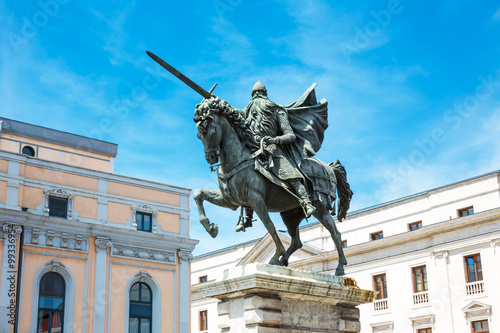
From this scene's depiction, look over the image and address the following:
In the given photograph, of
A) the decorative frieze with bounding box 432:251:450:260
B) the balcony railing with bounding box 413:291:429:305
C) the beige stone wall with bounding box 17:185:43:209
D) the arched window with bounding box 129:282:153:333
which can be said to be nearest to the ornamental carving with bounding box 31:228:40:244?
the beige stone wall with bounding box 17:185:43:209

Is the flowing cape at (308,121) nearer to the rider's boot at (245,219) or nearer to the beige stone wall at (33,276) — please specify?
the rider's boot at (245,219)

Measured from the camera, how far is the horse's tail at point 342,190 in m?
10.2

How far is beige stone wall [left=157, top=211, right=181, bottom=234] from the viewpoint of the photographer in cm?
3619

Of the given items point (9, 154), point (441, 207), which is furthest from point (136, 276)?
point (441, 207)

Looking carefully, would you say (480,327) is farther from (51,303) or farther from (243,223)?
(243,223)

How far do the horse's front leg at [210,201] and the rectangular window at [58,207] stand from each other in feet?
83.2

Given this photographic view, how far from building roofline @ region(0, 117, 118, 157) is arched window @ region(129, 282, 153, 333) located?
1043cm

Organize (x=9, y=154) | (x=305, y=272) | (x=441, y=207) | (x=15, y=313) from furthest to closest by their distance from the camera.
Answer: (x=441, y=207)
(x=9, y=154)
(x=15, y=313)
(x=305, y=272)

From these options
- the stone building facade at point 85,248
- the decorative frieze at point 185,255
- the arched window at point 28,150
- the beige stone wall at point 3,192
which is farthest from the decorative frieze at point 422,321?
the arched window at point 28,150

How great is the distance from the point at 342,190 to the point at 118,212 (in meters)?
26.0

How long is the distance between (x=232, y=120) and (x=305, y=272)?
236 centimetres

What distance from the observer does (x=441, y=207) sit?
36938mm

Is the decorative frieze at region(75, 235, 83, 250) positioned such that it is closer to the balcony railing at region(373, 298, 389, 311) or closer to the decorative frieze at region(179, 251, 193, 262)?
the decorative frieze at region(179, 251, 193, 262)

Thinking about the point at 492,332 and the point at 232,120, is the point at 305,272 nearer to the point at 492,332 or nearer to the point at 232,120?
the point at 232,120
